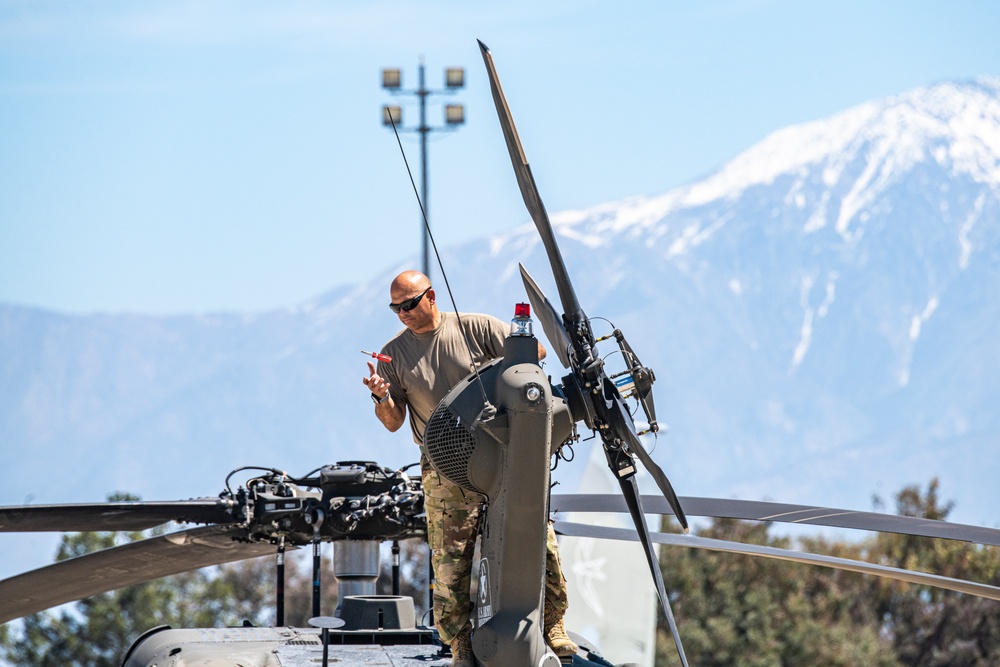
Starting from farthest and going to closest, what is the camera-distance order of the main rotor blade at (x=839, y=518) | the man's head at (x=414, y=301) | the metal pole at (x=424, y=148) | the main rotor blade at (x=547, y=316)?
1. the metal pole at (x=424, y=148)
2. the man's head at (x=414, y=301)
3. the main rotor blade at (x=839, y=518)
4. the main rotor blade at (x=547, y=316)

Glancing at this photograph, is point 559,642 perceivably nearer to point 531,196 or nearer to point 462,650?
point 462,650

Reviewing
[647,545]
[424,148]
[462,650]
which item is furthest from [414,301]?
[424,148]

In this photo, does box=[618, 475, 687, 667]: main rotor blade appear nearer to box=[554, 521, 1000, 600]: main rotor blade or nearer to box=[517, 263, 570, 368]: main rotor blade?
box=[517, 263, 570, 368]: main rotor blade

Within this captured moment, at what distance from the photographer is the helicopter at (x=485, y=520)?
6.98 metres

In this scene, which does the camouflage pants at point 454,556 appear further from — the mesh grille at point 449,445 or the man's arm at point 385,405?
the man's arm at point 385,405

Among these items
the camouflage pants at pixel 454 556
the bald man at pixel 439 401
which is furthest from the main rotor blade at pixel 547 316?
the camouflage pants at pixel 454 556

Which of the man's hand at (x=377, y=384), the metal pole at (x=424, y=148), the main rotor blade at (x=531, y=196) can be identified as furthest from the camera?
the metal pole at (x=424, y=148)

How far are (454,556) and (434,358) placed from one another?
1152 millimetres

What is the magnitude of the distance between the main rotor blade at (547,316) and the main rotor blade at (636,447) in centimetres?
28

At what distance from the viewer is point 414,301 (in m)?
8.15

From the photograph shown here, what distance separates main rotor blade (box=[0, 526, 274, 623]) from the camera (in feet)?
32.2

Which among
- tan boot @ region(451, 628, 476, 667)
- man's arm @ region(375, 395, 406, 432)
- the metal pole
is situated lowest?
tan boot @ region(451, 628, 476, 667)

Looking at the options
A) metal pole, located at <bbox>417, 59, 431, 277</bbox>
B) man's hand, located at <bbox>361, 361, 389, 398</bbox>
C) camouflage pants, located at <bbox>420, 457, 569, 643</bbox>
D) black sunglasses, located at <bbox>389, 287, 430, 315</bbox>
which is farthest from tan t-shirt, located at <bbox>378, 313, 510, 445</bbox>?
metal pole, located at <bbox>417, 59, 431, 277</bbox>

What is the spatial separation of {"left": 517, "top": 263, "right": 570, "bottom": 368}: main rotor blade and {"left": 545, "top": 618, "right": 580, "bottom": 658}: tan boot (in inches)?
58.5
